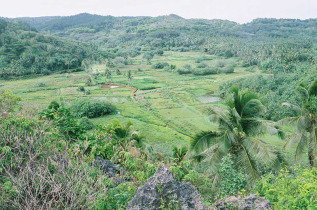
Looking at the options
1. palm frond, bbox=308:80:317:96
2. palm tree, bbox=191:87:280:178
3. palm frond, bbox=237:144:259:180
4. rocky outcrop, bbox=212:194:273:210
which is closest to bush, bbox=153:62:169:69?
palm frond, bbox=308:80:317:96

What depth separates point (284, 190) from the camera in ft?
20.9

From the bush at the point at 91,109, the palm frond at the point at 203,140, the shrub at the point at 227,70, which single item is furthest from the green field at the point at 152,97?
the palm frond at the point at 203,140

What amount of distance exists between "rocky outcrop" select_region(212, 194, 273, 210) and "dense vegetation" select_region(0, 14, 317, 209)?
52cm

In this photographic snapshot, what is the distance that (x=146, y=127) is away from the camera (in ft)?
109

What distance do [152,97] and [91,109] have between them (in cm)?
1503

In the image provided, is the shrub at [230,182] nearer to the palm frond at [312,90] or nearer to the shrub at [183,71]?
the palm frond at [312,90]

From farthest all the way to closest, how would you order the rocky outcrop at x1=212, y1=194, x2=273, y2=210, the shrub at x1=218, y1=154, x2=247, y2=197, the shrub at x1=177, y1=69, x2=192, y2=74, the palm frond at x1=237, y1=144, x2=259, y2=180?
1. the shrub at x1=177, y1=69, x2=192, y2=74
2. the palm frond at x1=237, y1=144, x2=259, y2=180
3. the shrub at x1=218, y1=154, x2=247, y2=197
4. the rocky outcrop at x1=212, y1=194, x2=273, y2=210

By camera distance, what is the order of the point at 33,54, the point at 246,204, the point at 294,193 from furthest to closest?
the point at 33,54, the point at 294,193, the point at 246,204

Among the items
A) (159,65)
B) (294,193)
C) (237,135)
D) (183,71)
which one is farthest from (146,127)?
(159,65)

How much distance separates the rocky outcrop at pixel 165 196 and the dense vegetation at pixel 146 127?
80 centimetres

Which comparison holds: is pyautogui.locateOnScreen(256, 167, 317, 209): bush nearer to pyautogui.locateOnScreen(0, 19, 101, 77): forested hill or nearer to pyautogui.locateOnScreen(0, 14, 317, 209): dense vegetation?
pyautogui.locateOnScreen(0, 14, 317, 209): dense vegetation

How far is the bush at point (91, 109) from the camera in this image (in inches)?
1481

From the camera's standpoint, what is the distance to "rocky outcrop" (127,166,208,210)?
5.30 m

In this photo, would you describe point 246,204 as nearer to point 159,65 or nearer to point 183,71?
point 183,71
